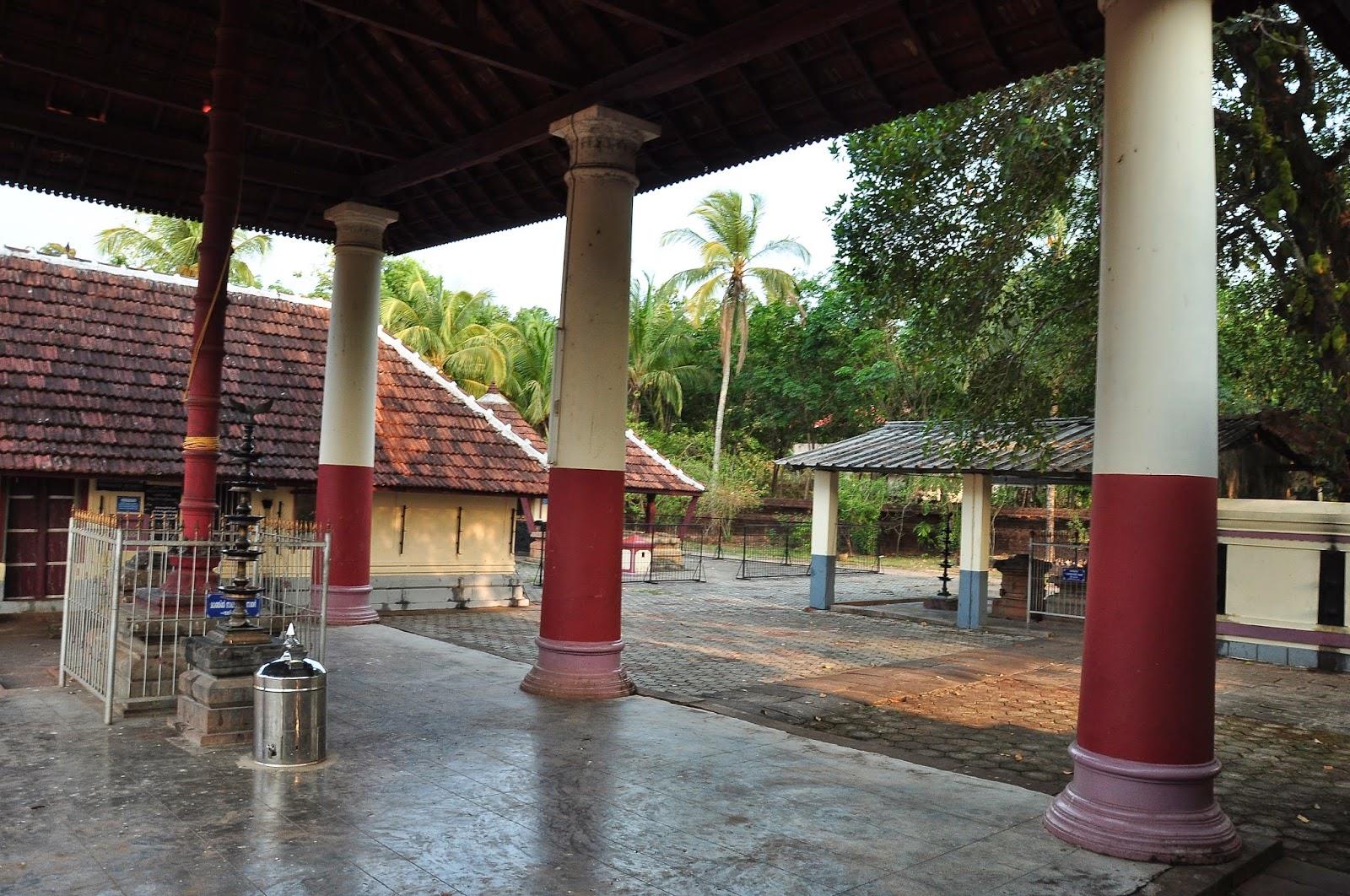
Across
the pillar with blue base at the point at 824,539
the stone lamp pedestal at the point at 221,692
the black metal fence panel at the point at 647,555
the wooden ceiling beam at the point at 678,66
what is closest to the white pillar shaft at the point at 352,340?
the wooden ceiling beam at the point at 678,66

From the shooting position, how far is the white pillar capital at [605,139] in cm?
881

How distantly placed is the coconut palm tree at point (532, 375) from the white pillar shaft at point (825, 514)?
1579 centimetres

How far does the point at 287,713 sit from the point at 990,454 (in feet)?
40.0

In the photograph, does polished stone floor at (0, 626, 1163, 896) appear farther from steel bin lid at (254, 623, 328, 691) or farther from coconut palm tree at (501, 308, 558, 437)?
coconut palm tree at (501, 308, 558, 437)

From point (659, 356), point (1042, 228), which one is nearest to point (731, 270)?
point (659, 356)

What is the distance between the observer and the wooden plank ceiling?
25.3 ft

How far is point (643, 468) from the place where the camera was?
20.9 m

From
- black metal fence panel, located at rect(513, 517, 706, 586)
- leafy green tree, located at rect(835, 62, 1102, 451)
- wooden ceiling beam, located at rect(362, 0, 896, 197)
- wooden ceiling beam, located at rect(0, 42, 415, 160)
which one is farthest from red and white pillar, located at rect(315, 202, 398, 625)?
black metal fence panel, located at rect(513, 517, 706, 586)

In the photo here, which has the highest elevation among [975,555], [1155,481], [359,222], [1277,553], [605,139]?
[359,222]

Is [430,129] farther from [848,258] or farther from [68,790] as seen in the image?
[68,790]

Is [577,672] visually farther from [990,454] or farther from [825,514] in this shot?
[825,514]

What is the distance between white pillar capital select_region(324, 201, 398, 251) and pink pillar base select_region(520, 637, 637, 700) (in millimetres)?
6481

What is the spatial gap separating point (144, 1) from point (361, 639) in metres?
6.93

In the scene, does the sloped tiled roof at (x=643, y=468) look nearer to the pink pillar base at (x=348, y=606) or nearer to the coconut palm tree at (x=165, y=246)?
the pink pillar base at (x=348, y=606)
